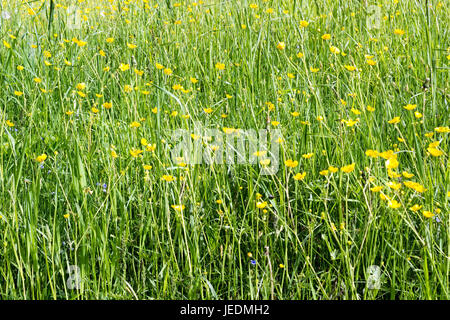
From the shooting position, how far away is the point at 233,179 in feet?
5.32

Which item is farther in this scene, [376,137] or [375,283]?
[376,137]

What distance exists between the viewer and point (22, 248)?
1388 mm

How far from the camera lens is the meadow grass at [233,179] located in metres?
1.30

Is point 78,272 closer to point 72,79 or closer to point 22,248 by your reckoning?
point 22,248

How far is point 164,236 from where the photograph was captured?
154 centimetres

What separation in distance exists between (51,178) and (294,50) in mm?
1301

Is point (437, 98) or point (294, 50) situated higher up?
point (294, 50)

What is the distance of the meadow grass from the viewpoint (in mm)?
1304

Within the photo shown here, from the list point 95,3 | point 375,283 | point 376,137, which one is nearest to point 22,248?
point 375,283
